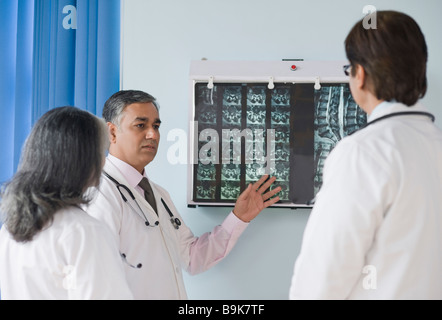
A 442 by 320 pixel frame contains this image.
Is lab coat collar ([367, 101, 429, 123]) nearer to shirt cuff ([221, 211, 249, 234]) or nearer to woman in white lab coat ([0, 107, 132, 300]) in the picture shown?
woman in white lab coat ([0, 107, 132, 300])

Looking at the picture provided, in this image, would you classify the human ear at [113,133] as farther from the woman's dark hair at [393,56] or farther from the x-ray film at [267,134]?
the woman's dark hair at [393,56]

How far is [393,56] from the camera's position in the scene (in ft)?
3.79

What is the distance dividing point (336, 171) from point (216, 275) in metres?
1.09

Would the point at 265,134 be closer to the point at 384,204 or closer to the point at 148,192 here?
the point at 148,192

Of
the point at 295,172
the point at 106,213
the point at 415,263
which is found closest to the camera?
the point at 415,263

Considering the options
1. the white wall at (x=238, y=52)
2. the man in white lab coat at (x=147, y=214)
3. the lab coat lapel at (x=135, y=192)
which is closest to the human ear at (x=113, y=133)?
the man in white lab coat at (x=147, y=214)

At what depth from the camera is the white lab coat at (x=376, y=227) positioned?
109cm

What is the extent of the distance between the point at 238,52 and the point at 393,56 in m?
1.04

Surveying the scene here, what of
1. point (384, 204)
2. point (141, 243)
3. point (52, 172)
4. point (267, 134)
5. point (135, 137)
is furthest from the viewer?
point (267, 134)

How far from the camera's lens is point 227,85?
209cm

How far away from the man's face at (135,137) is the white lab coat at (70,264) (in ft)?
2.25

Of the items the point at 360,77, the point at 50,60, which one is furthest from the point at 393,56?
the point at 50,60
